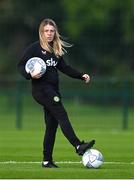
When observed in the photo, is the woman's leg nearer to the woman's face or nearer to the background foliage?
the woman's face

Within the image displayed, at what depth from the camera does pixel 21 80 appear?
30.4 m

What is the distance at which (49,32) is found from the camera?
519 inches

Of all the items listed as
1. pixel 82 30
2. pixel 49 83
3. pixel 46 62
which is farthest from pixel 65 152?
pixel 82 30

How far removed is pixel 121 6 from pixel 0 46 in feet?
24.1

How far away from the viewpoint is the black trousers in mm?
12977

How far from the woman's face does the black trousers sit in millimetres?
728

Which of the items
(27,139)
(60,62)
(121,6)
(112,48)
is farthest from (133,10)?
(60,62)

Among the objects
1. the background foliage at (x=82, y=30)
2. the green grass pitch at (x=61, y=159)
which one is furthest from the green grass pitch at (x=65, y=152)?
the background foliage at (x=82, y=30)

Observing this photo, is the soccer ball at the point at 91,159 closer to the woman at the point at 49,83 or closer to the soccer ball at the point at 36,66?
the woman at the point at 49,83

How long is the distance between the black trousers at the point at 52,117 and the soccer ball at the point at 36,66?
0.33 m

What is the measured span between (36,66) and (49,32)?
2.01ft

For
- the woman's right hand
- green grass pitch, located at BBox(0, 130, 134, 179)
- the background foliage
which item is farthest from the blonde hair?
the background foliage

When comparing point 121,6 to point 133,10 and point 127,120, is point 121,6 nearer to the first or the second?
point 133,10

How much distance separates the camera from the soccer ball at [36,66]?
42.4 ft
